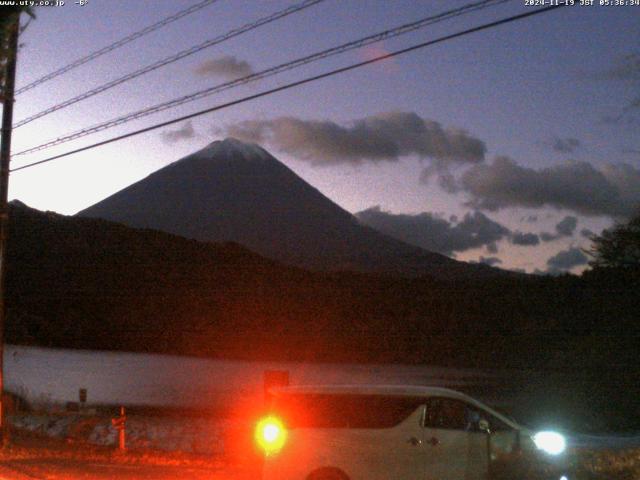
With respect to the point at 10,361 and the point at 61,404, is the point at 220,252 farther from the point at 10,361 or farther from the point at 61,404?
the point at 61,404

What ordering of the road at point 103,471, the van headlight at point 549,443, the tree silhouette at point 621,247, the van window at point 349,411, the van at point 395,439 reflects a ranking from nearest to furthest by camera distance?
the van at point 395,439
the van window at point 349,411
the van headlight at point 549,443
the road at point 103,471
the tree silhouette at point 621,247

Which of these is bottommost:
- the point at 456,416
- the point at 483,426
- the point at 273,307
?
the point at 483,426

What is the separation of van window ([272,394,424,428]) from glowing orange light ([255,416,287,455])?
0.33 feet

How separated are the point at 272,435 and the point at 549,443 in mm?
3623

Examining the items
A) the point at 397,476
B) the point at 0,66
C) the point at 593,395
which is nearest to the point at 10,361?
the point at 593,395

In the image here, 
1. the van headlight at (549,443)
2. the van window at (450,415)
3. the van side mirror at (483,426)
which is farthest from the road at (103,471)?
the van headlight at (549,443)

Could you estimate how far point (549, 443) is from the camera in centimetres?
1116

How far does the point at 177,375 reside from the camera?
57688 millimetres

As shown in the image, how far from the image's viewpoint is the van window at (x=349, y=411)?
1081cm

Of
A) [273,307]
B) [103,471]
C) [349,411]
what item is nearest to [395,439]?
[349,411]

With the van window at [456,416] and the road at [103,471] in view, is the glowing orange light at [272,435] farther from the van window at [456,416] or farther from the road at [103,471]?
the road at [103,471]

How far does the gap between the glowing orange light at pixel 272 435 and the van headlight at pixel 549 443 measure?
3246 mm

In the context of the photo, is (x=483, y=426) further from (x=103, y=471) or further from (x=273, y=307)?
(x=273, y=307)

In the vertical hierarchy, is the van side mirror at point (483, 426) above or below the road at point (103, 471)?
above
